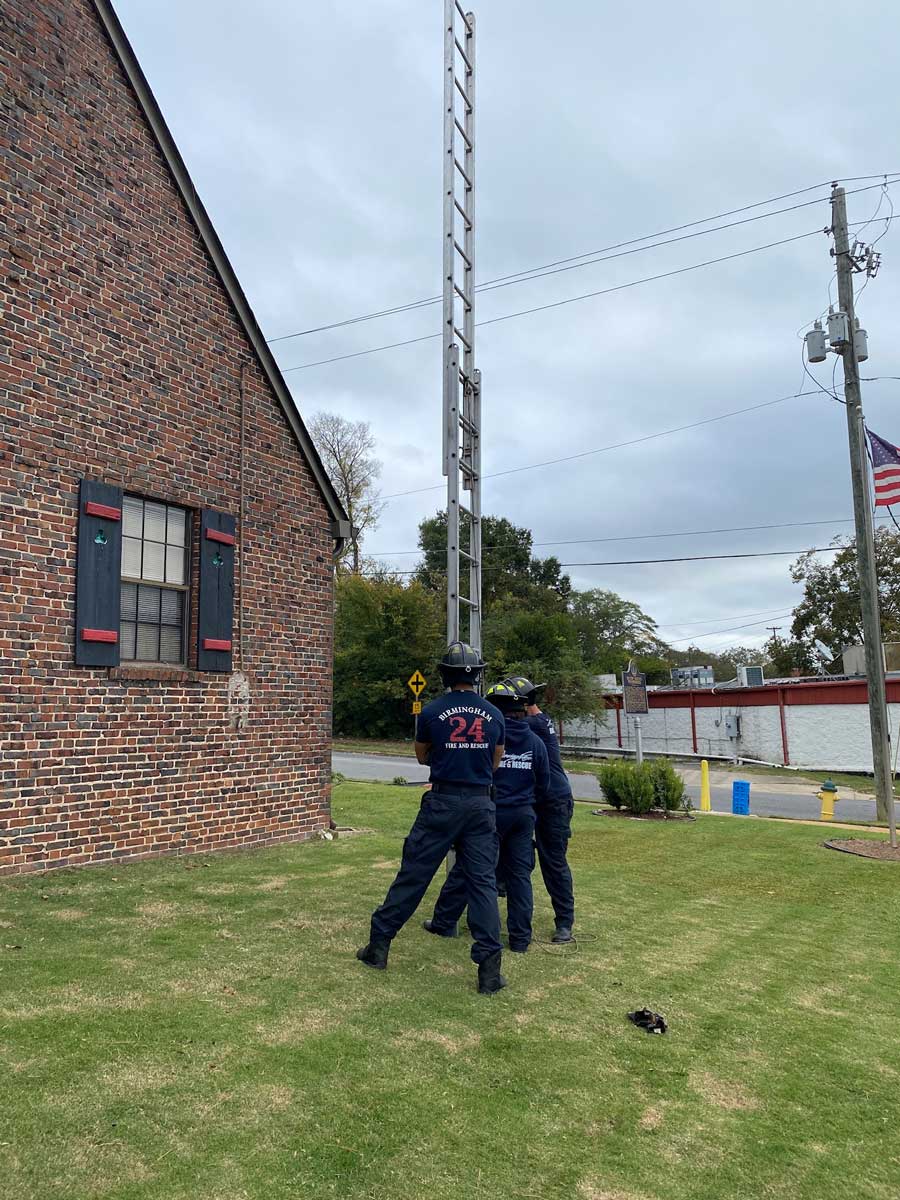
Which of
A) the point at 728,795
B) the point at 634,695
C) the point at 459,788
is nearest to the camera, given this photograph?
the point at 459,788

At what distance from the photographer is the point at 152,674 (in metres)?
8.26

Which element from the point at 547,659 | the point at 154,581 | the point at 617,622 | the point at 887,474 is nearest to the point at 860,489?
the point at 887,474

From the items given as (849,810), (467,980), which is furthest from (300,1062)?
(849,810)

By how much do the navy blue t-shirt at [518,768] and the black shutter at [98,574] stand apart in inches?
153

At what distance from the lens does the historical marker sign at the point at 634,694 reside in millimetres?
19203

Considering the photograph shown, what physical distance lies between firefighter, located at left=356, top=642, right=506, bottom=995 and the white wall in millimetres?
25346

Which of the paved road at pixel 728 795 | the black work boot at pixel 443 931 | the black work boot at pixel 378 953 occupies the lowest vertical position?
the paved road at pixel 728 795

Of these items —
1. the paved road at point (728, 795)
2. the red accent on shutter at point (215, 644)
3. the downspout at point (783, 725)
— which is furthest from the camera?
the downspout at point (783, 725)

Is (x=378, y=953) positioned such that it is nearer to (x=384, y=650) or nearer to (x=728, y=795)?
(x=728, y=795)

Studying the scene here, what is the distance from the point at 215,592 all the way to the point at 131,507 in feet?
3.95

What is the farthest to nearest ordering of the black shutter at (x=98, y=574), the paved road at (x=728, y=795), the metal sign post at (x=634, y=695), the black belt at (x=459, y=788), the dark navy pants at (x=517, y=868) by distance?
the metal sign post at (x=634, y=695), the paved road at (x=728, y=795), the black shutter at (x=98, y=574), the dark navy pants at (x=517, y=868), the black belt at (x=459, y=788)

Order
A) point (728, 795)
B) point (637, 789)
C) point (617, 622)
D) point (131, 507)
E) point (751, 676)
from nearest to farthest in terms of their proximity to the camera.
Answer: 1. point (131, 507)
2. point (637, 789)
3. point (728, 795)
4. point (751, 676)
5. point (617, 622)

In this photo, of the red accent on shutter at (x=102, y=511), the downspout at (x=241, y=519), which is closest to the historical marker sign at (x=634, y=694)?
the downspout at (x=241, y=519)

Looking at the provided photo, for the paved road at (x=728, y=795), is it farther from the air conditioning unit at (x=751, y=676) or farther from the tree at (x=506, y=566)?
the tree at (x=506, y=566)
